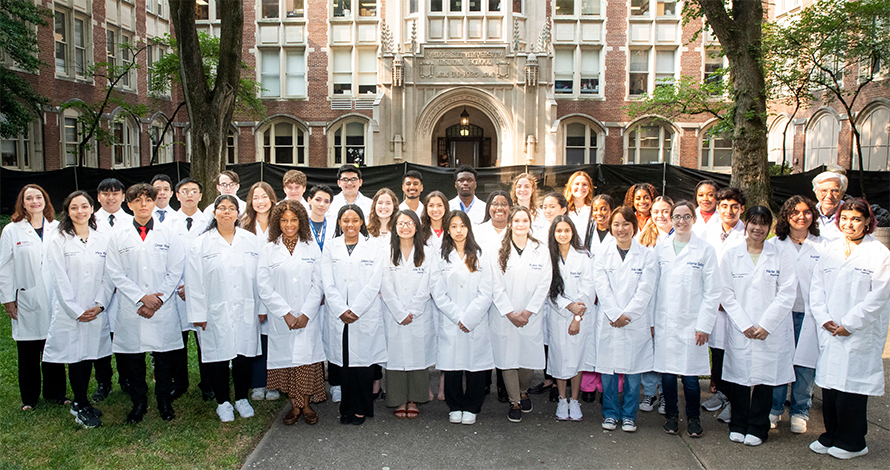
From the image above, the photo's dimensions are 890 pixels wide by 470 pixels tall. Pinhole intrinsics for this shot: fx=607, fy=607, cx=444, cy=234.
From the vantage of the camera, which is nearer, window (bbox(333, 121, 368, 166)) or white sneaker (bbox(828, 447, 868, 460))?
white sneaker (bbox(828, 447, 868, 460))

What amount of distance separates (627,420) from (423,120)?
20152 millimetres

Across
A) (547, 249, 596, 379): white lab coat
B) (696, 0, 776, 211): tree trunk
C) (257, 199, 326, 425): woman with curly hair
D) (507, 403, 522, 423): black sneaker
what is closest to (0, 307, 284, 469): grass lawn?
(257, 199, 326, 425): woman with curly hair

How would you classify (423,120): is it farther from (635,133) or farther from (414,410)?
(414,410)

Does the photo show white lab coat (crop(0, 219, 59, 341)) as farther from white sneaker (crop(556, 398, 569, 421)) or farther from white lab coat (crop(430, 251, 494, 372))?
white sneaker (crop(556, 398, 569, 421))

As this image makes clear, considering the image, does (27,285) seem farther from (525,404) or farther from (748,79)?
(748,79)

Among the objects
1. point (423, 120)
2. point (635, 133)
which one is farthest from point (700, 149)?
point (423, 120)

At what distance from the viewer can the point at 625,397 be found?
17.2 feet

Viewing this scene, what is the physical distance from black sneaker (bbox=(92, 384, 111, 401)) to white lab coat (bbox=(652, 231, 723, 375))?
5.11 meters

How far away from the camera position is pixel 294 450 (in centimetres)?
480

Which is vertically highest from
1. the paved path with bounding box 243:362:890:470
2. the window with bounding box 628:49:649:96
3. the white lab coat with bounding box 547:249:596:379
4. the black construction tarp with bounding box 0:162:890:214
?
the window with bounding box 628:49:649:96

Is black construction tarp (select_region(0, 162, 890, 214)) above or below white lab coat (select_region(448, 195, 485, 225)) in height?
above

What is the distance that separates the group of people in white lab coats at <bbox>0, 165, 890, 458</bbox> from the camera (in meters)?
5.04

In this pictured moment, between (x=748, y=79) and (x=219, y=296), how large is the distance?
10.6 metres

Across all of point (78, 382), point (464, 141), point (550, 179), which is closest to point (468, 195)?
point (78, 382)
